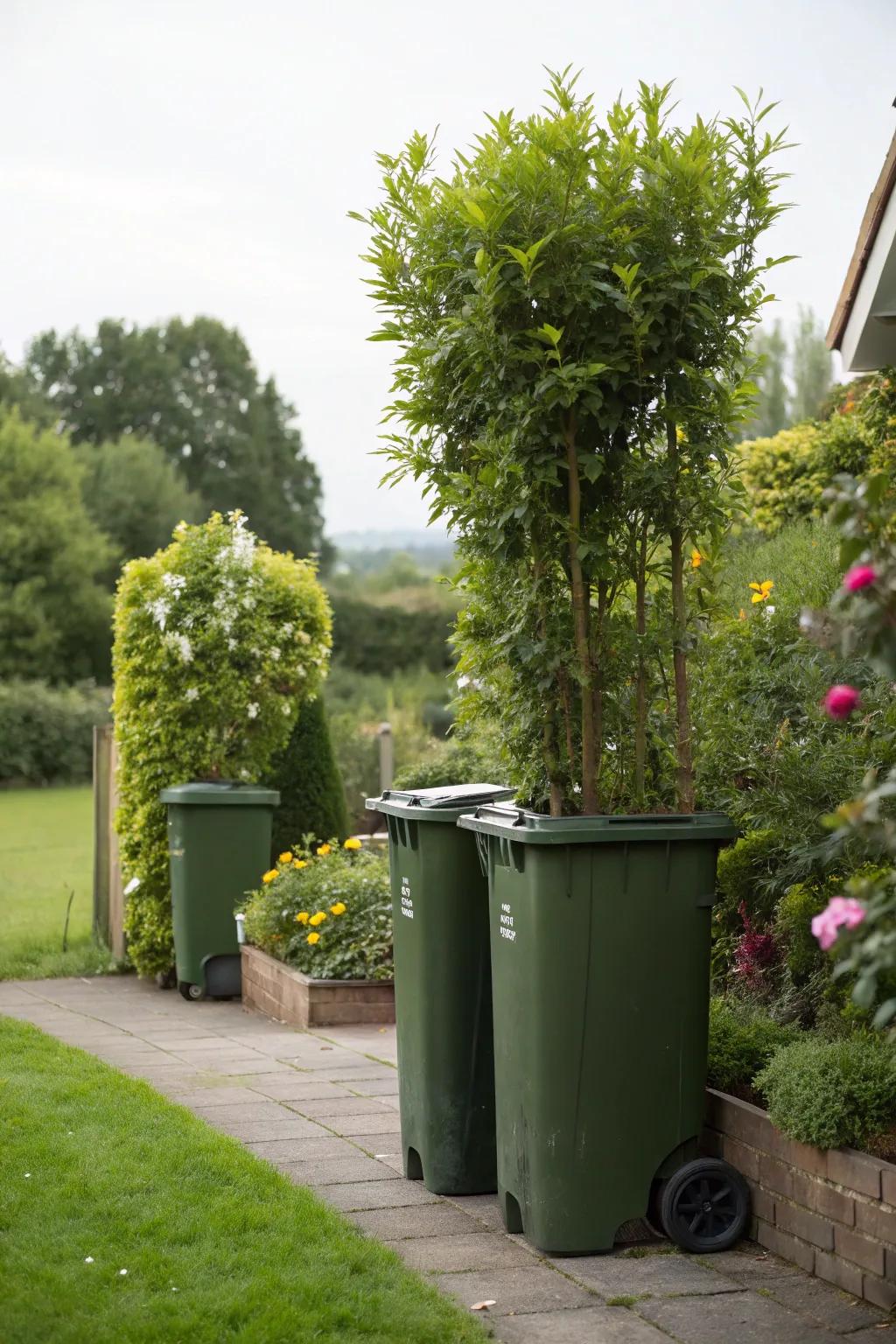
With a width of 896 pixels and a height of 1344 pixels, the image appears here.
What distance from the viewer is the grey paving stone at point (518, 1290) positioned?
11.7ft

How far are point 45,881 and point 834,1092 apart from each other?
42.8ft

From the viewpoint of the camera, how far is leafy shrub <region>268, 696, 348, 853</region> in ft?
35.0

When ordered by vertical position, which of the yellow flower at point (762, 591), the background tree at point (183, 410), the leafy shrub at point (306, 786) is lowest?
the leafy shrub at point (306, 786)

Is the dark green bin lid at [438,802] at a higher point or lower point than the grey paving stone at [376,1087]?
higher

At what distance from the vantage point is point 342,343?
2274 inches

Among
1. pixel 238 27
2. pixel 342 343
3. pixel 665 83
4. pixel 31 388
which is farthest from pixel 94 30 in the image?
pixel 342 343

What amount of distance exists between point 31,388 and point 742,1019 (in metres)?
50.6

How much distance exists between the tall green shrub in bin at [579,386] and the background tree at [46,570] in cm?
3524

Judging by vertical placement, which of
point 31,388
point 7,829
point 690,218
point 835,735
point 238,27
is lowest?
point 7,829

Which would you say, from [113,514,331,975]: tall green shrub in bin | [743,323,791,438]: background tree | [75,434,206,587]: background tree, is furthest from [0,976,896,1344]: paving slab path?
[75,434,206,587]: background tree

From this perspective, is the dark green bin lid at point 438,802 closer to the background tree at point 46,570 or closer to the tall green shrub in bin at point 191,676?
the tall green shrub in bin at point 191,676

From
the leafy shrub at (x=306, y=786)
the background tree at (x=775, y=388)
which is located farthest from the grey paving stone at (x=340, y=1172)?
the background tree at (x=775, y=388)

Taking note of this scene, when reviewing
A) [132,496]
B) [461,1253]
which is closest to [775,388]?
[132,496]

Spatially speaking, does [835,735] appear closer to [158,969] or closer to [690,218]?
[690,218]
